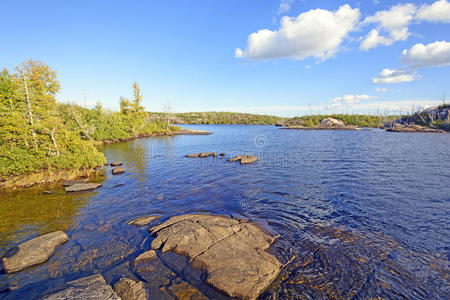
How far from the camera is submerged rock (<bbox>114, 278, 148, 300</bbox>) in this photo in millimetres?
5955

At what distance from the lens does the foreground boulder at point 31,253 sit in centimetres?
761

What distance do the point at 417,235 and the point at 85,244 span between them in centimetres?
1562

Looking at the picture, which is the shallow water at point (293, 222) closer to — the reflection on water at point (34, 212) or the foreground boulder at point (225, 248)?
the reflection on water at point (34, 212)

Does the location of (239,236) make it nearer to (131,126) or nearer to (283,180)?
(283,180)

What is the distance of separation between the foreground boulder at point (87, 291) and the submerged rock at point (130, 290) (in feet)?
A: 0.95

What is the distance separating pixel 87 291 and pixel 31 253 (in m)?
4.59

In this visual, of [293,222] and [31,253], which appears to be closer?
[31,253]

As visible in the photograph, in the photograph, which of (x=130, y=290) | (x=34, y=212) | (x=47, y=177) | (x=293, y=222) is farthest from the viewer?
(x=47, y=177)

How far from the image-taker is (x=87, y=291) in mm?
5746

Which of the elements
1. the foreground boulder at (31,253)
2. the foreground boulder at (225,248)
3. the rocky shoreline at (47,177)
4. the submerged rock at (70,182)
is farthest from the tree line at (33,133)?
the foreground boulder at (225,248)

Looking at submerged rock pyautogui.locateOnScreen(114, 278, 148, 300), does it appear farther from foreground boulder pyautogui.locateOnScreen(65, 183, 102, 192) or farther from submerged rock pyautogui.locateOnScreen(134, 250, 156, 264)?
foreground boulder pyautogui.locateOnScreen(65, 183, 102, 192)

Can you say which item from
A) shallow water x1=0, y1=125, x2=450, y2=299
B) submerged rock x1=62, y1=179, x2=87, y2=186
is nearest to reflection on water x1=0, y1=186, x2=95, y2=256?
shallow water x1=0, y1=125, x2=450, y2=299

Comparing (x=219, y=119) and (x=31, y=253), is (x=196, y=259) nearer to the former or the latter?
(x=31, y=253)

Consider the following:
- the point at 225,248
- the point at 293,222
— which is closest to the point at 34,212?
the point at 225,248
